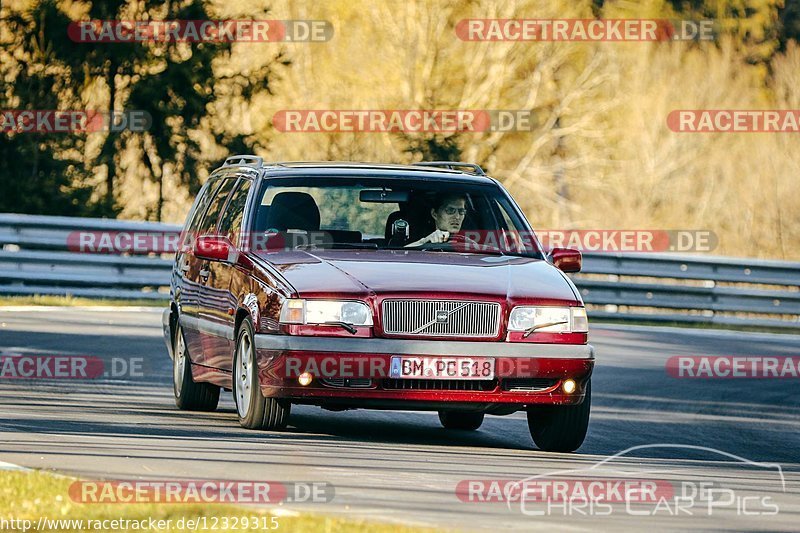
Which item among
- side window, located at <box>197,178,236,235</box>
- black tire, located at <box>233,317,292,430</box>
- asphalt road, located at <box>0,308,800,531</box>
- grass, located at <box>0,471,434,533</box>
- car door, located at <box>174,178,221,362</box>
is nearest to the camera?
grass, located at <box>0,471,434,533</box>

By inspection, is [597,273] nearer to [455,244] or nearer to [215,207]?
[215,207]

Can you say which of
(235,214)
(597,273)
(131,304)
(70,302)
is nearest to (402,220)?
(235,214)

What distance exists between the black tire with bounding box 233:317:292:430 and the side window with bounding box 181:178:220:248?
94.2 inches

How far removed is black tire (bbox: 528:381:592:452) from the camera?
34.3 feet

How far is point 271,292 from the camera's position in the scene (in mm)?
10242

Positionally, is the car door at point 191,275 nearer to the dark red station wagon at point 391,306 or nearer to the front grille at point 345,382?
the dark red station wagon at point 391,306

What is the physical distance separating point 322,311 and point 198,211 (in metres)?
3.59

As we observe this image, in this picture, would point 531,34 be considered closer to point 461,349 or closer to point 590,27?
point 590,27

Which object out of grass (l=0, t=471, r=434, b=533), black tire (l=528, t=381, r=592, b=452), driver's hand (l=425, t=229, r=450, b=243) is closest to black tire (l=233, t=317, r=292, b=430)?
driver's hand (l=425, t=229, r=450, b=243)

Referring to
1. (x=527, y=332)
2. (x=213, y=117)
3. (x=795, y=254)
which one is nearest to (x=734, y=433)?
(x=527, y=332)

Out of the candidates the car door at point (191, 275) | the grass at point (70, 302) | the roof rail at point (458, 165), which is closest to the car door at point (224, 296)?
the car door at point (191, 275)

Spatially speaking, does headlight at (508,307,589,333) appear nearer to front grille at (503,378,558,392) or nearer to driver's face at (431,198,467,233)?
front grille at (503,378,558,392)

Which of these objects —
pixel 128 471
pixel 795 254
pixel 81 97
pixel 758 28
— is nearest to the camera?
pixel 128 471

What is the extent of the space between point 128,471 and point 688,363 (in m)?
11.9
